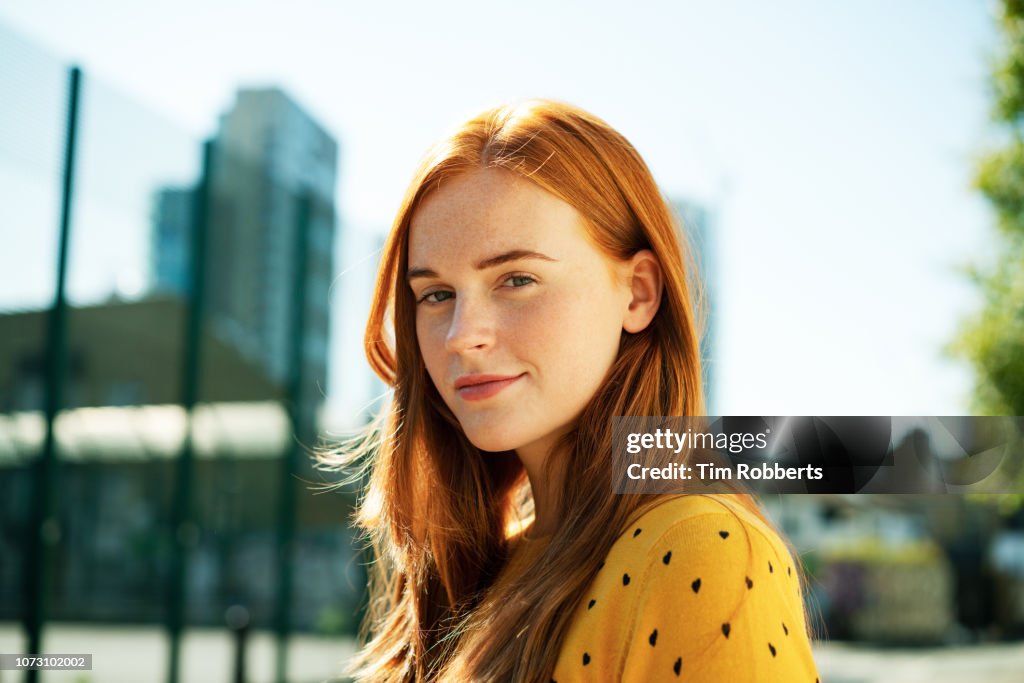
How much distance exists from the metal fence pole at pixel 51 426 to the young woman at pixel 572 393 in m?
3.18

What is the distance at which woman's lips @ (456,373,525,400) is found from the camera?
1.31m

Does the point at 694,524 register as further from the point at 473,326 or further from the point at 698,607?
the point at 473,326

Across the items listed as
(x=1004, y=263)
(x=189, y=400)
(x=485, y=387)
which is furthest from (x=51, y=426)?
(x=1004, y=263)

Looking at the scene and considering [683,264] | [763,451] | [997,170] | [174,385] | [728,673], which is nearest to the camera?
[728,673]

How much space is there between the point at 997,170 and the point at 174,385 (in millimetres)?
9256

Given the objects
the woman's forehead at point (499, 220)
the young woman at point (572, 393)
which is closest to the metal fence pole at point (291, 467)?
the young woman at point (572, 393)

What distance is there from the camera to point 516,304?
1.29 metres

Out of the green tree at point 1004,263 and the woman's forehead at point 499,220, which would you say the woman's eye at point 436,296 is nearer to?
the woman's forehead at point 499,220

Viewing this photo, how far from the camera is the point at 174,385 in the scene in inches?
206

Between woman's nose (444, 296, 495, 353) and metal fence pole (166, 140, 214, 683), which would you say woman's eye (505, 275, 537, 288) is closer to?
woman's nose (444, 296, 495, 353)

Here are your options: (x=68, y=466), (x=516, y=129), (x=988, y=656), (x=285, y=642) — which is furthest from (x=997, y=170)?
(x=516, y=129)

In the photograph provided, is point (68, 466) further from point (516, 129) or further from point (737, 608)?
point (737, 608)

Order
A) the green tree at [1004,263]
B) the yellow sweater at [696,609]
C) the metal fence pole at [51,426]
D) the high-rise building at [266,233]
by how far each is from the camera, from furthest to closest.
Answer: the green tree at [1004,263] → the high-rise building at [266,233] → the metal fence pole at [51,426] → the yellow sweater at [696,609]

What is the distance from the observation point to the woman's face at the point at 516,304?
1288 mm
